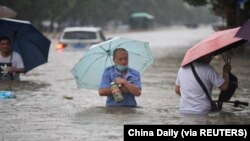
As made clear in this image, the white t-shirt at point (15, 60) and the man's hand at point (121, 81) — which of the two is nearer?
the man's hand at point (121, 81)

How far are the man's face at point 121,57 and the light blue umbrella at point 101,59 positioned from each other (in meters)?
1.10

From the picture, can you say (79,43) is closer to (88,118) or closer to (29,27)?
(29,27)

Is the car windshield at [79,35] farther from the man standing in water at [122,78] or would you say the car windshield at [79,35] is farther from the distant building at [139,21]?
the distant building at [139,21]

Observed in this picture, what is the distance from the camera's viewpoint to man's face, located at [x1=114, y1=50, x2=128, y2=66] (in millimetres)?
10312

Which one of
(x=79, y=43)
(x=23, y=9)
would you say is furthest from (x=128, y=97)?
(x=23, y=9)

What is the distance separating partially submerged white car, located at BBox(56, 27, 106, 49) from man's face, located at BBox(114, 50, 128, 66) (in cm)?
1470

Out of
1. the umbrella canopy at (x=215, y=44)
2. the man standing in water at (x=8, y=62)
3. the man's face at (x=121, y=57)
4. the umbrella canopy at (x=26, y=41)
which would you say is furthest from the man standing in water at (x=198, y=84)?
the umbrella canopy at (x=26, y=41)

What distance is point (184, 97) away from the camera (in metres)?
9.80

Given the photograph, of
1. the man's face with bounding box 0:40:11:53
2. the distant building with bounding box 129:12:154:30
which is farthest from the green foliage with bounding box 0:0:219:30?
the man's face with bounding box 0:40:11:53

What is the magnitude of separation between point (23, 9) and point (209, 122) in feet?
158

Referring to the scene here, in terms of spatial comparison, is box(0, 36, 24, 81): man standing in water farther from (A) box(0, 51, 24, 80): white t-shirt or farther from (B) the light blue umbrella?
(B) the light blue umbrella

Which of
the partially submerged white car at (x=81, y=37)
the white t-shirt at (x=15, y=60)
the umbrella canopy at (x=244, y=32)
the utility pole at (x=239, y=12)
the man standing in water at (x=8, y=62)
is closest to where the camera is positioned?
the umbrella canopy at (x=244, y=32)

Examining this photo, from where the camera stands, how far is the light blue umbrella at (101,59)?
1150 centimetres
